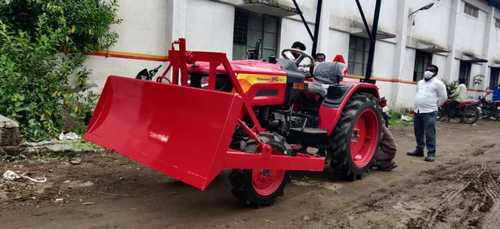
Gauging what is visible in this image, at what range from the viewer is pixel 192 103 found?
3748 mm

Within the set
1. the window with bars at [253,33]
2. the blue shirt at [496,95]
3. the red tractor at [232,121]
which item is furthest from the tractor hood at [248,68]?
the blue shirt at [496,95]

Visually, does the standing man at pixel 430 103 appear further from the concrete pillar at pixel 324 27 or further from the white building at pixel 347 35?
the concrete pillar at pixel 324 27

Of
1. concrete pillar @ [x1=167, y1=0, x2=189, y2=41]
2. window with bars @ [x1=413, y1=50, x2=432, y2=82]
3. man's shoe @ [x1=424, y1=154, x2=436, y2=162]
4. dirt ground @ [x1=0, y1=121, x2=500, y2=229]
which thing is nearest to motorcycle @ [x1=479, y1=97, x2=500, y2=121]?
window with bars @ [x1=413, y1=50, x2=432, y2=82]

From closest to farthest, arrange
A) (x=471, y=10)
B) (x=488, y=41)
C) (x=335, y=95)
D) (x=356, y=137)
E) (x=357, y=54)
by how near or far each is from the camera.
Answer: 1. (x=335, y=95)
2. (x=356, y=137)
3. (x=357, y=54)
4. (x=471, y=10)
5. (x=488, y=41)

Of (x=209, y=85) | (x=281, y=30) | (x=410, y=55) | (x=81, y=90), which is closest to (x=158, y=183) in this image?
(x=209, y=85)

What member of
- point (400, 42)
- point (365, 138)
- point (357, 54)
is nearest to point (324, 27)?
point (357, 54)

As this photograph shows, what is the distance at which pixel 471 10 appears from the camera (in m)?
22.0

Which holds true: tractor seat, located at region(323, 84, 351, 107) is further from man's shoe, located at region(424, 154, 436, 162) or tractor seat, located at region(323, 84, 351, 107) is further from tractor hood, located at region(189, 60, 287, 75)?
man's shoe, located at region(424, 154, 436, 162)

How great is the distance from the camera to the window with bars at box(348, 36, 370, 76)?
48.4 feet

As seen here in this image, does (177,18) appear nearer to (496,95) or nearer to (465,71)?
(496,95)

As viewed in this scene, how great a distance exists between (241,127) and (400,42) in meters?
13.9

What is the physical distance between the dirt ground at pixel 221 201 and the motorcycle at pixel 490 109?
507 inches

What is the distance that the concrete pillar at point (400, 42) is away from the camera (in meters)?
16.2

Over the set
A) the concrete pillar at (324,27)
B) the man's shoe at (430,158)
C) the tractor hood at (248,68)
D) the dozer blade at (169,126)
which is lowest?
the man's shoe at (430,158)
